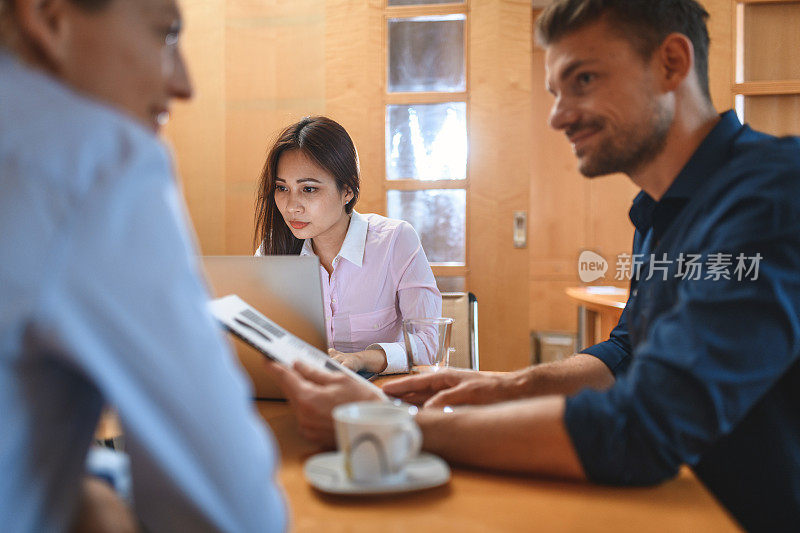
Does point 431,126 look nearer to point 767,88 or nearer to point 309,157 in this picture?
point 309,157

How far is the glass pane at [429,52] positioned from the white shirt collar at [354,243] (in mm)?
1262

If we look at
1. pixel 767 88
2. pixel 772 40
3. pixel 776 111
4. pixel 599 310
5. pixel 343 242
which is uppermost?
pixel 772 40

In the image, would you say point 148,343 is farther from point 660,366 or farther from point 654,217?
point 654,217

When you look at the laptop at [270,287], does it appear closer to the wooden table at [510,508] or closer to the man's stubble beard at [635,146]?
the wooden table at [510,508]

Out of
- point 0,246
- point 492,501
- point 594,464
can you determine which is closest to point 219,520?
point 0,246

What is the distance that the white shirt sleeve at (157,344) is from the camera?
0.40 m

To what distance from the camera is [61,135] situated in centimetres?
42

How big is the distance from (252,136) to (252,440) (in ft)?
10.2

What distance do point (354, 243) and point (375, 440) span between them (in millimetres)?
1469

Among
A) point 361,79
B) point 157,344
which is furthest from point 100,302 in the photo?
point 361,79

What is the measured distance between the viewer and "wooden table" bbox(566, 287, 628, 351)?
8.97 feet

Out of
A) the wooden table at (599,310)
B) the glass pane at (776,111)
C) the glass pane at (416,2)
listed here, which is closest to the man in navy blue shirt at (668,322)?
the wooden table at (599,310)

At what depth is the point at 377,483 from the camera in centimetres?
68

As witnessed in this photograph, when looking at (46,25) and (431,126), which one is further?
(431,126)
